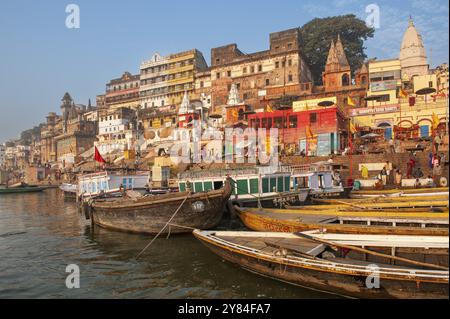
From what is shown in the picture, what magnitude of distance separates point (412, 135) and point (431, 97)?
18.7 ft

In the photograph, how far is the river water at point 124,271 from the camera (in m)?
9.64

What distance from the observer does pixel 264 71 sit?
59.8m

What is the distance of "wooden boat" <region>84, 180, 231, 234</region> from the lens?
15500 mm

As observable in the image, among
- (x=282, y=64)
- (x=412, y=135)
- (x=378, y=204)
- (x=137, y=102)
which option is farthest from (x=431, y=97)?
(x=137, y=102)

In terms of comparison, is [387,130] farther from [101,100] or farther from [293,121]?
[101,100]

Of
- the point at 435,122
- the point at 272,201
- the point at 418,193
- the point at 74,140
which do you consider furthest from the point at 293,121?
the point at 74,140

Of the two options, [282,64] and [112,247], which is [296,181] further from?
[282,64]

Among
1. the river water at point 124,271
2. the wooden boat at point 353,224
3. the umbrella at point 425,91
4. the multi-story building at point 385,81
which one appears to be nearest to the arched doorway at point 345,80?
the multi-story building at point 385,81

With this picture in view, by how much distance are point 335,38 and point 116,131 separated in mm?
50108

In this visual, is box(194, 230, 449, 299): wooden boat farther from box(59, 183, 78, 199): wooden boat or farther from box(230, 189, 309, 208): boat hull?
box(59, 183, 78, 199): wooden boat

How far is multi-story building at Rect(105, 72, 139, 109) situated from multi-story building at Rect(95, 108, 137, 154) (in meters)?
7.90

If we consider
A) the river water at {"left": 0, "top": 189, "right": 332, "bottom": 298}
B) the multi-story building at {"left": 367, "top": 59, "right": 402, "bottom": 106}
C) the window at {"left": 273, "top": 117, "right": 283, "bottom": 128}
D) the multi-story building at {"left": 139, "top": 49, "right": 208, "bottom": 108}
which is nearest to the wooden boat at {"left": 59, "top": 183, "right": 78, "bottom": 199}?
Answer: the river water at {"left": 0, "top": 189, "right": 332, "bottom": 298}

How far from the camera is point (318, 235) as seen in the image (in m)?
10.8

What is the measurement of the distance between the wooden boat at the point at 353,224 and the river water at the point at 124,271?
8.68ft
